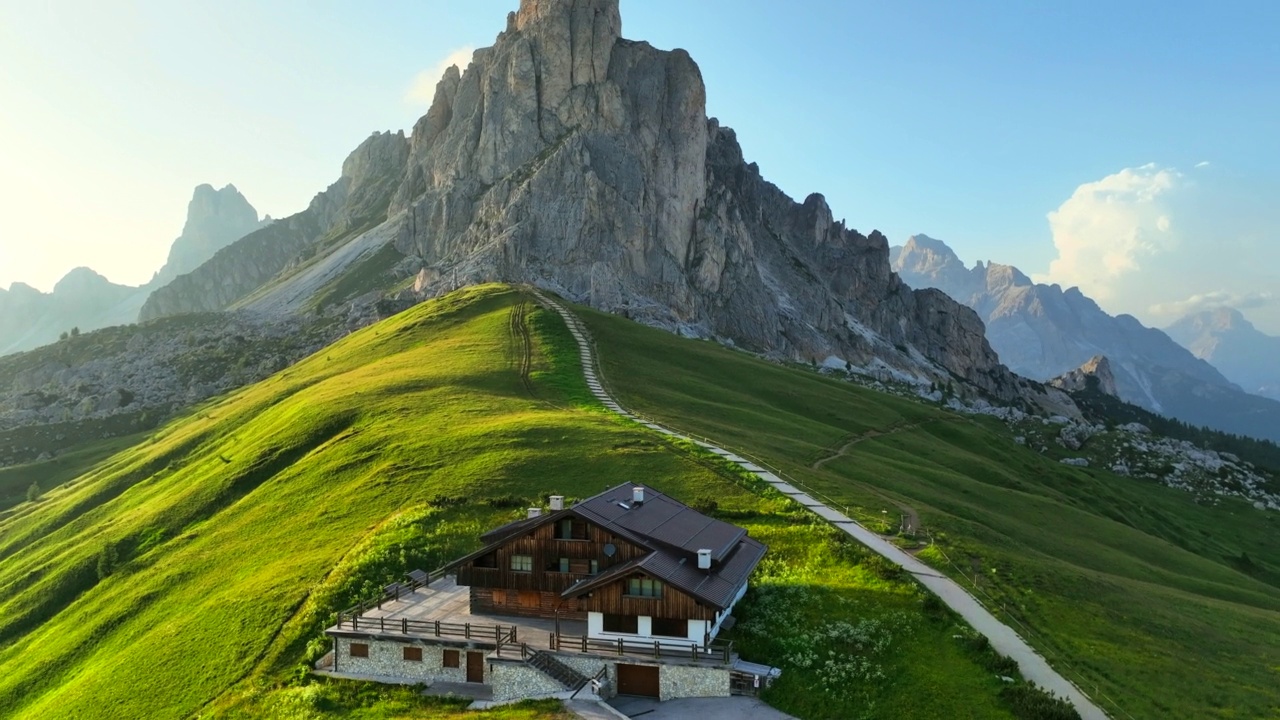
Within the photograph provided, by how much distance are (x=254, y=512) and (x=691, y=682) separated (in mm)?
41689

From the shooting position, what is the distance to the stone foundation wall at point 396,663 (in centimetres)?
3653

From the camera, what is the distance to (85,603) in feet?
182

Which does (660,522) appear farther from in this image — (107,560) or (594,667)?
(107,560)

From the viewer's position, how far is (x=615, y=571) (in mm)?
35781

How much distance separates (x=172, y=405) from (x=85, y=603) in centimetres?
11653

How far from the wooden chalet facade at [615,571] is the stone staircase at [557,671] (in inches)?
89.5

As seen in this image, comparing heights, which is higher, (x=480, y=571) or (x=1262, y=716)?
(x=480, y=571)

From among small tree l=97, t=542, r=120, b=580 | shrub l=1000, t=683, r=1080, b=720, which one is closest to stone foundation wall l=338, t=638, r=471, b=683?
shrub l=1000, t=683, r=1080, b=720

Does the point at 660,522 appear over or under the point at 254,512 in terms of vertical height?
over

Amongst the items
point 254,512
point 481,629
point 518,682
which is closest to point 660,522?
point 481,629

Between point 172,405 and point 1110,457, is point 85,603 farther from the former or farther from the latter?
point 1110,457

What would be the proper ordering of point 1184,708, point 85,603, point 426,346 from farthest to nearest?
point 426,346
point 85,603
point 1184,708

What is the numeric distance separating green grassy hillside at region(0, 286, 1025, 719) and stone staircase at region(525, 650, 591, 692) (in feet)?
14.6

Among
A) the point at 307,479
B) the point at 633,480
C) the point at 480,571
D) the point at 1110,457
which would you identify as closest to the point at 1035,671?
the point at 480,571
